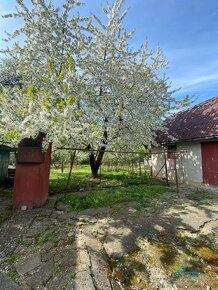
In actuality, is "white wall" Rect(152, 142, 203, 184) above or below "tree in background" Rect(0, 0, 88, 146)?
below

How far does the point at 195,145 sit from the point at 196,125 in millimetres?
1520

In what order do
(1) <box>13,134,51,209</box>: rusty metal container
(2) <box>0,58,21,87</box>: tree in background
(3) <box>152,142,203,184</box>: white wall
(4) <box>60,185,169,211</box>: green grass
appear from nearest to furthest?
(1) <box>13,134,51,209</box>: rusty metal container
(4) <box>60,185,169,211</box>: green grass
(3) <box>152,142,203,184</box>: white wall
(2) <box>0,58,21,87</box>: tree in background

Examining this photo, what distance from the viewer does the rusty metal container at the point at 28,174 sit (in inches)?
221

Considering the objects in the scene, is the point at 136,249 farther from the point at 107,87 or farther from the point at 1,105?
the point at 107,87

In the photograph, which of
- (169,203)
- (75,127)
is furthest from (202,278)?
(75,127)

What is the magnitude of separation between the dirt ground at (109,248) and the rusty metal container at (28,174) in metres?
0.37

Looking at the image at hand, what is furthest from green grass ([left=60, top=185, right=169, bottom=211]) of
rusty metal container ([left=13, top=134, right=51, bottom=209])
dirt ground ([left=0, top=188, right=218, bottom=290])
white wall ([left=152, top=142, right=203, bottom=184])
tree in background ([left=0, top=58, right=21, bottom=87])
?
tree in background ([left=0, top=58, right=21, bottom=87])

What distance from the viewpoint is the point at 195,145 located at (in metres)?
10.7

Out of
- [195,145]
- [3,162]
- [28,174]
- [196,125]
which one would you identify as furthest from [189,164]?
[3,162]

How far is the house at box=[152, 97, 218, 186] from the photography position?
963cm

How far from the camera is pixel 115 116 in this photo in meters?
8.57

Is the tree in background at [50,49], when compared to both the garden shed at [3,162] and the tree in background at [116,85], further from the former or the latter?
the garden shed at [3,162]

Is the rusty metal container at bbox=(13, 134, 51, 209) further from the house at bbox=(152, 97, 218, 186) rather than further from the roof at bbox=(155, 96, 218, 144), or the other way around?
the roof at bbox=(155, 96, 218, 144)

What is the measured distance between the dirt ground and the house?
14.4ft
